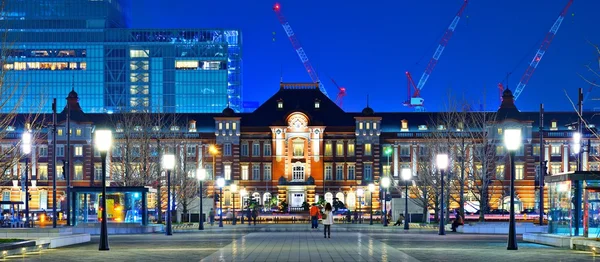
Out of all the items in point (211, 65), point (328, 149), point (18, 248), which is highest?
point (211, 65)

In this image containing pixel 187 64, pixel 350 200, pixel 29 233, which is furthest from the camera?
pixel 187 64

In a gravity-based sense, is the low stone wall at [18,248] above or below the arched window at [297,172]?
below

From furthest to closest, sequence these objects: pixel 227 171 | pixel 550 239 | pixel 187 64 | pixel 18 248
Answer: pixel 187 64 < pixel 227 171 < pixel 550 239 < pixel 18 248

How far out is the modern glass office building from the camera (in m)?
188

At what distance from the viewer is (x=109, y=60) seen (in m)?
190

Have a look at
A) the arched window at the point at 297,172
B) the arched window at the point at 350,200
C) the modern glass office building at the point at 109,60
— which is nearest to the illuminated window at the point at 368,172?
the arched window at the point at 350,200

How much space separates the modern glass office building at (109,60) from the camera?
188375 millimetres

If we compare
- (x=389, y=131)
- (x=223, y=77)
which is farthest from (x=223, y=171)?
(x=223, y=77)

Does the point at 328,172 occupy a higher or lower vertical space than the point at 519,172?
lower

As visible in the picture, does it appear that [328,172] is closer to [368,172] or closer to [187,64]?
[368,172]

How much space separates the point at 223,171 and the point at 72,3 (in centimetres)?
6954

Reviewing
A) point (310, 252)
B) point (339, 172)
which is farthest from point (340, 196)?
point (310, 252)

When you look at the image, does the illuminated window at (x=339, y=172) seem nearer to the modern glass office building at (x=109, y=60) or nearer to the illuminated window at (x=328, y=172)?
the illuminated window at (x=328, y=172)

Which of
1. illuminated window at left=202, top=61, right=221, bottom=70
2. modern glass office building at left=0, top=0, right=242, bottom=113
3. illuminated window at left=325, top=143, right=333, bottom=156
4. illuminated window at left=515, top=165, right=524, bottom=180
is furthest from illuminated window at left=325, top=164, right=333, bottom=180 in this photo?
illuminated window at left=202, top=61, right=221, bottom=70
